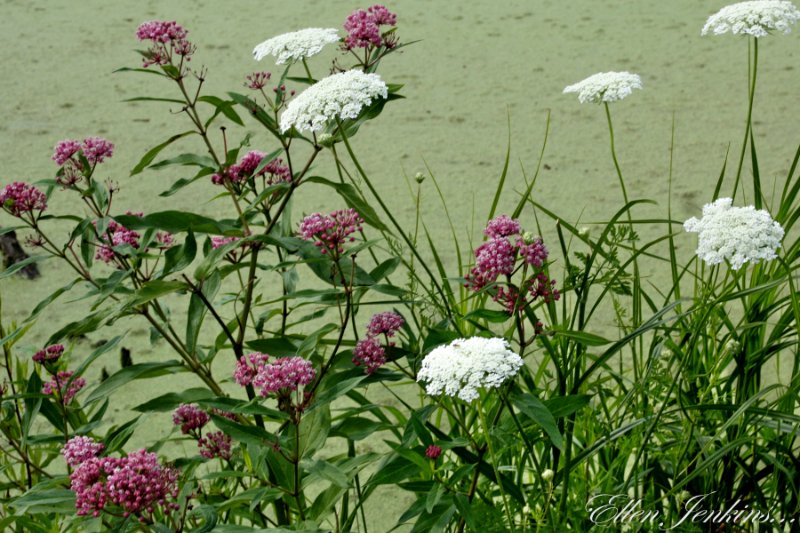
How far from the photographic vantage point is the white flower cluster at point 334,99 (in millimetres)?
1057

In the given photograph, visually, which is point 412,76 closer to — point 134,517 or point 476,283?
point 476,283

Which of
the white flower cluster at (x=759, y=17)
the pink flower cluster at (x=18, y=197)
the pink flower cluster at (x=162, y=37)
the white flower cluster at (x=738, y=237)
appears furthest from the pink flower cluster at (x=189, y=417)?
the white flower cluster at (x=759, y=17)

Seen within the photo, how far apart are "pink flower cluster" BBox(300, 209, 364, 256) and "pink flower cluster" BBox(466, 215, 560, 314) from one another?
0.44 feet

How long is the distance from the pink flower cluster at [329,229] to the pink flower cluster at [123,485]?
281mm

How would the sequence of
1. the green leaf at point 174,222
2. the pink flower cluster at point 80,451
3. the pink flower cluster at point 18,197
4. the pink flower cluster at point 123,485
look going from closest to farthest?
1. the pink flower cluster at point 123,485
2. the pink flower cluster at point 80,451
3. the green leaf at point 174,222
4. the pink flower cluster at point 18,197

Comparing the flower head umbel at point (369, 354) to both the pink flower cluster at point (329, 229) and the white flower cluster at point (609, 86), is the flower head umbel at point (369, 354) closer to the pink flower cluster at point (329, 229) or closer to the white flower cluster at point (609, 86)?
the pink flower cluster at point (329, 229)

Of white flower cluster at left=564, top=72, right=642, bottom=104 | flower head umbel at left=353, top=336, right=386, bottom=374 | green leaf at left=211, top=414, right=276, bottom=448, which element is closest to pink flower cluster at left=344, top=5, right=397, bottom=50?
white flower cluster at left=564, top=72, right=642, bottom=104

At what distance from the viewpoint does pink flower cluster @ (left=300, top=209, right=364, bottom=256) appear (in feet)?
3.41

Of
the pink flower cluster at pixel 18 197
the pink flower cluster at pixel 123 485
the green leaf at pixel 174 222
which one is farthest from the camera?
the pink flower cluster at pixel 18 197

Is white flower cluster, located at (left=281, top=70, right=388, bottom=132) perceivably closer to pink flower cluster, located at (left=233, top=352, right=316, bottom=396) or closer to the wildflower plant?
the wildflower plant

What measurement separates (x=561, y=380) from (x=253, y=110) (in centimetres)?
45

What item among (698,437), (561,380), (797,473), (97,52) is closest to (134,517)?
(561,380)

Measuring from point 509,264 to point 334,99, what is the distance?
0.82 ft

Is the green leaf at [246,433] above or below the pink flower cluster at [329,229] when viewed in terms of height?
below
